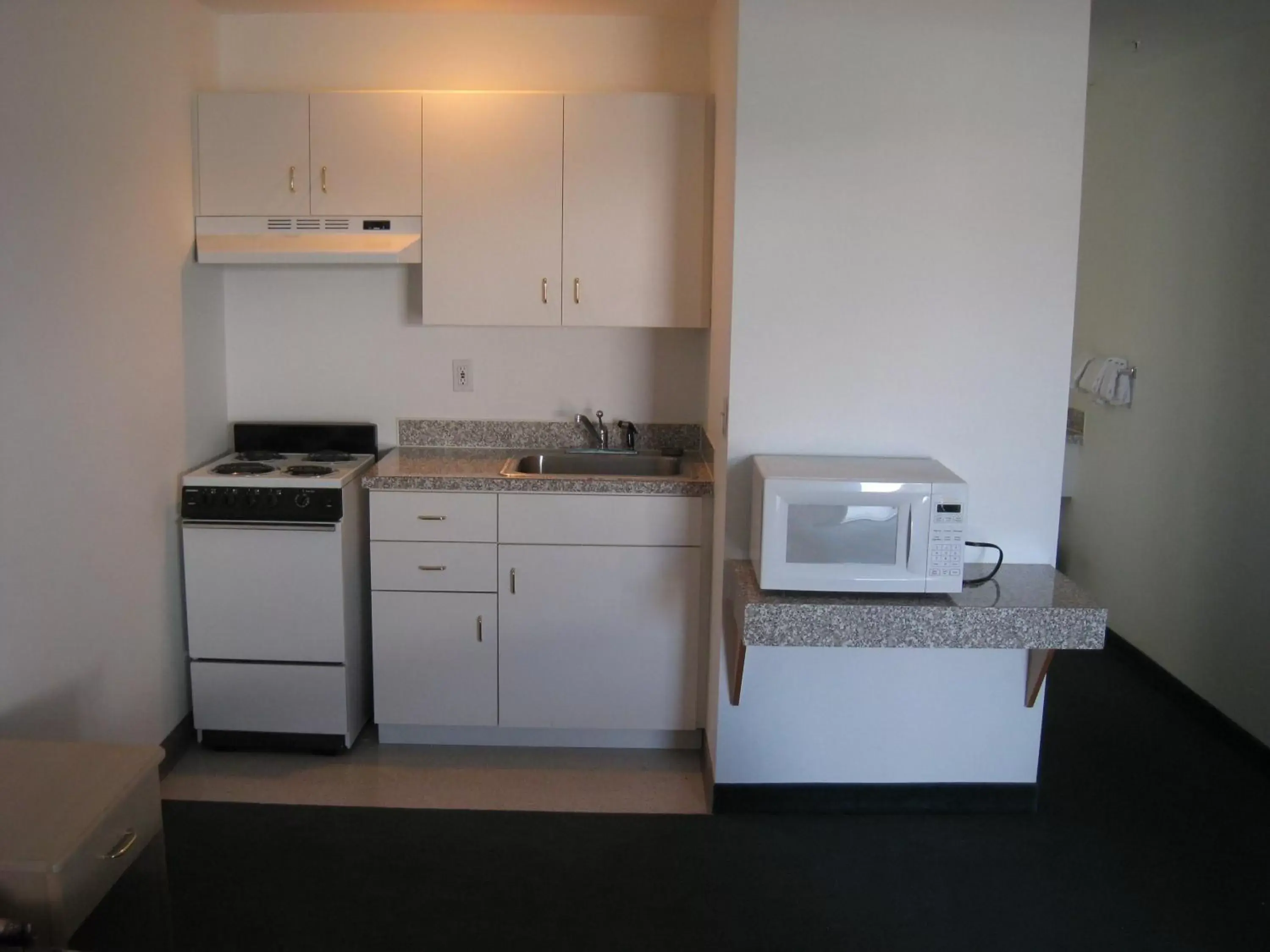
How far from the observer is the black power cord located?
2.60 metres

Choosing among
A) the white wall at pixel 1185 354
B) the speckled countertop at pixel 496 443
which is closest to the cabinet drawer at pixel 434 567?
the speckled countertop at pixel 496 443

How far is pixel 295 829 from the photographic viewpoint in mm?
2764

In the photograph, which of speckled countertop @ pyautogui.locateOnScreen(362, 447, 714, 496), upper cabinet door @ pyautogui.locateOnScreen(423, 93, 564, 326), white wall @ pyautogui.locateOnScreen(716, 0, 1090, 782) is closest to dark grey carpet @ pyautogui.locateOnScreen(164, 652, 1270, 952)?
white wall @ pyautogui.locateOnScreen(716, 0, 1090, 782)

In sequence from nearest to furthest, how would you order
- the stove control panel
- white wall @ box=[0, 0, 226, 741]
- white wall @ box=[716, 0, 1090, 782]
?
white wall @ box=[0, 0, 226, 741] < white wall @ box=[716, 0, 1090, 782] < the stove control panel

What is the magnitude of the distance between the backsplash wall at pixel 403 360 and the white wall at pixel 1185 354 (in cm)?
179

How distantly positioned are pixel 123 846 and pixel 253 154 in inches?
87.3

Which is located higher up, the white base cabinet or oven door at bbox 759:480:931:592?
oven door at bbox 759:480:931:592

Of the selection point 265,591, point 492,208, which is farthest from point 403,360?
point 265,591

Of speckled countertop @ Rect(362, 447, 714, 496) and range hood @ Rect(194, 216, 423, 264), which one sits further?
range hood @ Rect(194, 216, 423, 264)

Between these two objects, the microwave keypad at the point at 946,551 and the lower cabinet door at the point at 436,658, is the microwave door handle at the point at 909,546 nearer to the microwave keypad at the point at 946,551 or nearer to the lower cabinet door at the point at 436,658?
the microwave keypad at the point at 946,551

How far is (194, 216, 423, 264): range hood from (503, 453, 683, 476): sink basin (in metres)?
0.76

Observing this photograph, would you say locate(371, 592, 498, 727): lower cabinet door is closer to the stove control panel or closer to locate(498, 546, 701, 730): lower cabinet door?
locate(498, 546, 701, 730): lower cabinet door

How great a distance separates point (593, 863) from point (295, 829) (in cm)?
82

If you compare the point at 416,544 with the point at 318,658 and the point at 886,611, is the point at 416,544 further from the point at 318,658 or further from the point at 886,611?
the point at 886,611
